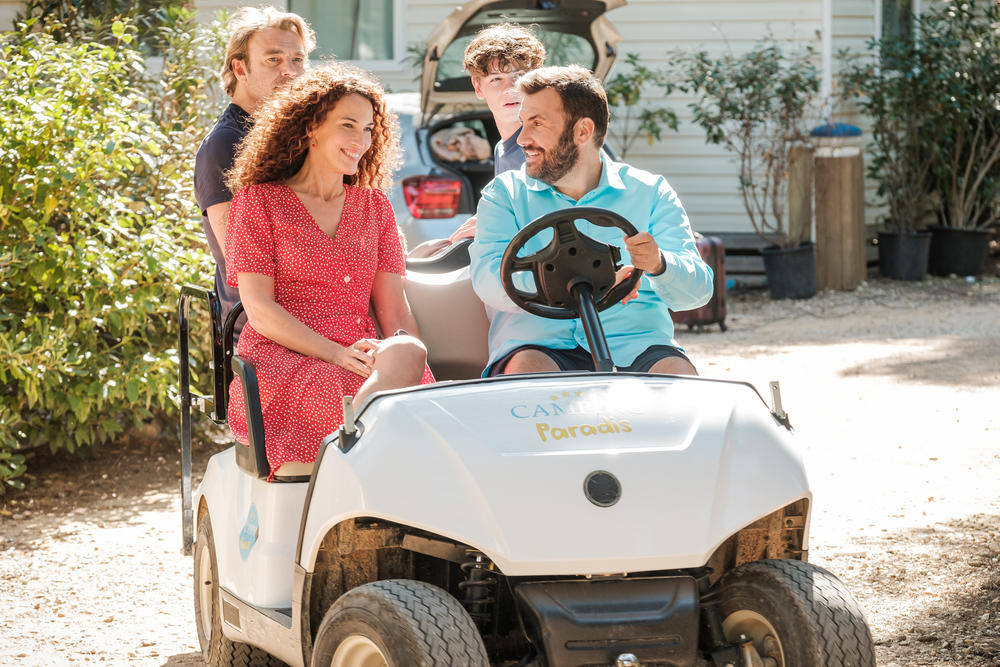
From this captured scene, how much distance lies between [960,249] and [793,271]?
183cm

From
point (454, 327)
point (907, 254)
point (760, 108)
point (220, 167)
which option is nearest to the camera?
point (454, 327)

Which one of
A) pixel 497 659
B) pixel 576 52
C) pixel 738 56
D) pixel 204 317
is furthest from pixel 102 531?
pixel 738 56

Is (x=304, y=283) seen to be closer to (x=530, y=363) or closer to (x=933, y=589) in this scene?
(x=530, y=363)

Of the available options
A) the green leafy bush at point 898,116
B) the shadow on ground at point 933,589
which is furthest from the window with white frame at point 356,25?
the shadow on ground at point 933,589

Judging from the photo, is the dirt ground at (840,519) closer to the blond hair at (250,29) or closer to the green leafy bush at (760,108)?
the blond hair at (250,29)

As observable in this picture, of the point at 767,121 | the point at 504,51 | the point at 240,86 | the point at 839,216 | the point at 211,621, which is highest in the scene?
the point at 767,121

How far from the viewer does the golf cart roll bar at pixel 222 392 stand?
301cm

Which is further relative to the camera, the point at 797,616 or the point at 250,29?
the point at 250,29

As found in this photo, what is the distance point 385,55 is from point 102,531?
7.97m

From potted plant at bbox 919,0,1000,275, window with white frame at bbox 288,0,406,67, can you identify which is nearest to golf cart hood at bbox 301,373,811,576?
potted plant at bbox 919,0,1000,275

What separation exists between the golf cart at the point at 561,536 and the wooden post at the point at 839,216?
8.53 m

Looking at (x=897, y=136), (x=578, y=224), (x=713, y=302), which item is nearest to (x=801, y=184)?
(x=897, y=136)

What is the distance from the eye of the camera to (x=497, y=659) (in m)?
2.75

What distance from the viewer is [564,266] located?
3.02 meters
